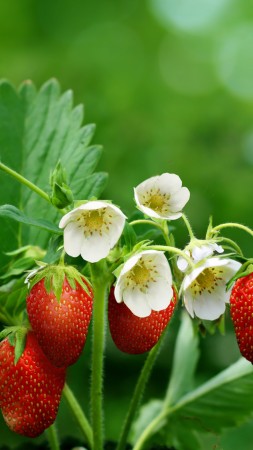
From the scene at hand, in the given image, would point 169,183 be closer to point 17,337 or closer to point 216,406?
point 17,337

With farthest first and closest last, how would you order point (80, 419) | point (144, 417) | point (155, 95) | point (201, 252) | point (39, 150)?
point (155, 95)
point (144, 417)
point (39, 150)
point (80, 419)
point (201, 252)

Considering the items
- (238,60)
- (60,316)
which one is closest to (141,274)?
(60,316)

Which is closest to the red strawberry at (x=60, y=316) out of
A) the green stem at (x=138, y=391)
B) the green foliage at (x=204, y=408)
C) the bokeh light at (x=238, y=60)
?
the green stem at (x=138, y=391)

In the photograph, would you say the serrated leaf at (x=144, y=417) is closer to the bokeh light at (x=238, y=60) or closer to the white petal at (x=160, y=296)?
the white petal at (x=160, y=296)

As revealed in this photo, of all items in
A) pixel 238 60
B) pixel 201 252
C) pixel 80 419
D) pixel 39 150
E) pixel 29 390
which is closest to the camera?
pixel 201 252

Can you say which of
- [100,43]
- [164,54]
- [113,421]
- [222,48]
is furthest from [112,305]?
[222,48]

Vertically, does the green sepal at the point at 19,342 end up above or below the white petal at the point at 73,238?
below
